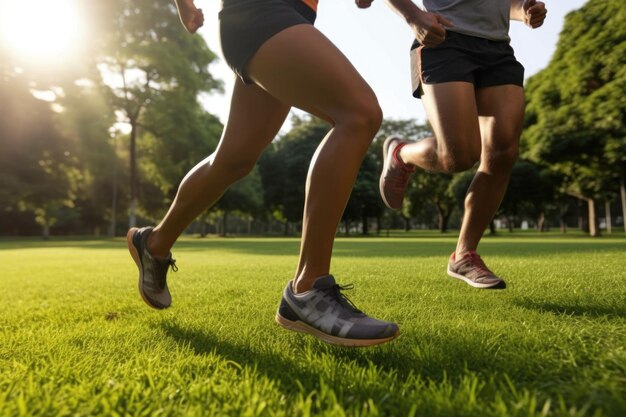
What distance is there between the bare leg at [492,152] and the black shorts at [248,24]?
1673 millimetres

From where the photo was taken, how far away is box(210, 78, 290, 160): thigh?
2.58 meters

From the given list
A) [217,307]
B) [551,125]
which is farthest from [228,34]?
[551,125]

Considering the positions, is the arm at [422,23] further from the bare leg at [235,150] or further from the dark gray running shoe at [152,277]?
the dark gray running shoe at [152,277]

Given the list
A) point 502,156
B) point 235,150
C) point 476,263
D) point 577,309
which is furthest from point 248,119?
point 577,309

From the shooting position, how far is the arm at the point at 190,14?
9.14ft

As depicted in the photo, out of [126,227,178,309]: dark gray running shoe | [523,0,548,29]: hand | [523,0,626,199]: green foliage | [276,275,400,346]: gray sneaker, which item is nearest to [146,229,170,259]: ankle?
[126,227,178,309]: dark gray running shoe

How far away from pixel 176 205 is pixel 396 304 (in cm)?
151

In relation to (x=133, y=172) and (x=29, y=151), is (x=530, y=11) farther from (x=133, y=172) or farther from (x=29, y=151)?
(x=29, y=151)

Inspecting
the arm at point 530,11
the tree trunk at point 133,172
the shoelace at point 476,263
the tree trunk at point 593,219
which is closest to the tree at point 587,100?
the tree trunk at point 593,219

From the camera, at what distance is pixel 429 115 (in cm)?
352

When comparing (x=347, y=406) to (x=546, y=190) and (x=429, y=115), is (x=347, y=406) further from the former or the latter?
(x=546, y=190)

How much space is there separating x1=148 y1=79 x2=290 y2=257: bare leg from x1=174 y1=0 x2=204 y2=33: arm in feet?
1.83

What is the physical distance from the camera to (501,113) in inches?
131

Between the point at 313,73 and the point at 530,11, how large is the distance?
7.05ft
